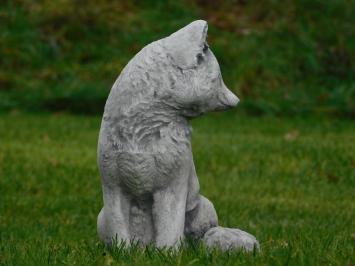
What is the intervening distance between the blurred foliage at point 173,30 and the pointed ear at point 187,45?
325 inches

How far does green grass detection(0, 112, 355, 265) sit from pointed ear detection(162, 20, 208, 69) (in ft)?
3.21

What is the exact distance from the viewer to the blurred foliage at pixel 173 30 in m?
13.5

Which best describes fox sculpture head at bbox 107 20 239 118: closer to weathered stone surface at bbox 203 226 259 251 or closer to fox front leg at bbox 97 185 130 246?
fox front leg at bbox 97 185 130 246

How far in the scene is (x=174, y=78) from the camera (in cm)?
471

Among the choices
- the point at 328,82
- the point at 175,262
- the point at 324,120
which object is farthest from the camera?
the point at 328,82

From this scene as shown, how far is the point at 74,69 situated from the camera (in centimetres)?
1445

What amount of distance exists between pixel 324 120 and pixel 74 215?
5.85m

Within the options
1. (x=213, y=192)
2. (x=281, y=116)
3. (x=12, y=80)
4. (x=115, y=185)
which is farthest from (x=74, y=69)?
(x=115, y=185)

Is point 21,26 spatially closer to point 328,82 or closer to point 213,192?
point 328,82

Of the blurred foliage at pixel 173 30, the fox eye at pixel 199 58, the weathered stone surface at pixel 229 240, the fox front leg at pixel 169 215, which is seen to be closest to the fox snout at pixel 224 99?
the fox eye at pixel 199 58

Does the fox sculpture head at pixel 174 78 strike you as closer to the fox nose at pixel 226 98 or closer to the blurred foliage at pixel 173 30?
the fox nose at pixel 226 98

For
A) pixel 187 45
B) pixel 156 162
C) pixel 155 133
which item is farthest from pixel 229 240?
pixel 187 45

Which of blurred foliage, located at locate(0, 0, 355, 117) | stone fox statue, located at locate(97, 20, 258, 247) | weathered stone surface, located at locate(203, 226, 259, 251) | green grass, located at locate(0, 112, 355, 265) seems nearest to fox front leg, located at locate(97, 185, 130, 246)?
stone fox statue, located at locate(97, 20, 258, 247)

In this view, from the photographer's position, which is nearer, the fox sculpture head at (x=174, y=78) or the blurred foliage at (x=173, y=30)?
the fox sculpture head at (x=174, y=78)
